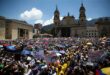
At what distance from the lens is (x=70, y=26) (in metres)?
95.6

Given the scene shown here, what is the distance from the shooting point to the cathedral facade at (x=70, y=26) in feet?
305

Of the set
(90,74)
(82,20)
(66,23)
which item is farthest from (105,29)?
(90,74)

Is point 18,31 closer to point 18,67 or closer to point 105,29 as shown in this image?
point 105,29

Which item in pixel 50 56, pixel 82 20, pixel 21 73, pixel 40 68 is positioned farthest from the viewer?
pixel 82 20

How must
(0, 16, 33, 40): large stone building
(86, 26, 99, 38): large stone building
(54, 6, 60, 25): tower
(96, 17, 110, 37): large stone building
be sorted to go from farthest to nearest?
(54, 6, 60, 25): tower < (86, 26, 99, 38): large stone building < (96, 17, 110, 37): large stone building < (0, 16, 33, 40): large stone building

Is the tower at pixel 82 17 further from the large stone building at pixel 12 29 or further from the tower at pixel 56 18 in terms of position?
the large stone building at pixel 12 29

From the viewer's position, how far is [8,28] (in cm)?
5891

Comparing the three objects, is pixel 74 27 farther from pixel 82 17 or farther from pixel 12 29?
pixel 12 29

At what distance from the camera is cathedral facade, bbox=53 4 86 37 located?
3657 inches

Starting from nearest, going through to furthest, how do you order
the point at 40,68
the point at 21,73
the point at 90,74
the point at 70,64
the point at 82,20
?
the point at 90,74 → the point at 21,73 → the point at 40,68 → the point at 70,64 → the point at 82,20

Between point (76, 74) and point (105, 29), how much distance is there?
7765cm

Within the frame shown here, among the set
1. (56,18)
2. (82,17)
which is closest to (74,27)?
(82,17)

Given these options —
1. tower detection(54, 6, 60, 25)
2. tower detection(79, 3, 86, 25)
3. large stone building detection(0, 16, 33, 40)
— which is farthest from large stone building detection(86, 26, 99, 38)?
large stone building detection(0, 16, 33, 40)

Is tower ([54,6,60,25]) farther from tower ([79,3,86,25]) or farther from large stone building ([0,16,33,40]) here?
large stone building ([0,16,33,40])
